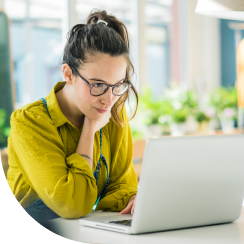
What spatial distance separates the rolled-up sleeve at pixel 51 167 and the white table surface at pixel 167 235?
0.09 m

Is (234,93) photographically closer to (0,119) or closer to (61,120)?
(0,119)

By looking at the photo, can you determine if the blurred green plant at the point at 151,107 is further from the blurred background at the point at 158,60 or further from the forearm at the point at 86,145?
the forearm at the point at 86,145

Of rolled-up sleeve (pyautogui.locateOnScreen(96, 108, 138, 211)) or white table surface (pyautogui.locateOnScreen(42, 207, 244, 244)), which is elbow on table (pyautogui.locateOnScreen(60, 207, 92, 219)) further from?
rolled-up sleeve (pyautogui.locateOnScreen(96, 108, 138, 211))

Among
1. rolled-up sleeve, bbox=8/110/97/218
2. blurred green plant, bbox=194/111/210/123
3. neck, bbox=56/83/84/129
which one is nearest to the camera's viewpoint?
rolled-up sleeve, bbox=8/110/97/218

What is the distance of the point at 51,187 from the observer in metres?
1.10

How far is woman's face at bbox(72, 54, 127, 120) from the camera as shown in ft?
3.99

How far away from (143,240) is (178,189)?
0.16m

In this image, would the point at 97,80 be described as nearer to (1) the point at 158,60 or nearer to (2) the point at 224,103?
(1) the point at 158,60

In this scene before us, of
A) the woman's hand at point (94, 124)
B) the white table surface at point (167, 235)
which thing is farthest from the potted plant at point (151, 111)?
the white table surface at point (167, 235)

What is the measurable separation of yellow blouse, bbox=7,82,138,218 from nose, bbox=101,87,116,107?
159 millimetres

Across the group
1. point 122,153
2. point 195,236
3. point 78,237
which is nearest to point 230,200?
point 195,236

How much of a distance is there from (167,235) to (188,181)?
0.16m

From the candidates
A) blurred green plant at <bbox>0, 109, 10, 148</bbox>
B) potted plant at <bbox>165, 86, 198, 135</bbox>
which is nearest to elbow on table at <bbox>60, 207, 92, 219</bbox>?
blurred green plant at <bbox>0, 109, 10, 148</bbox>

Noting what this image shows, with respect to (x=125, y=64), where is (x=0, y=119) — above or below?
below
